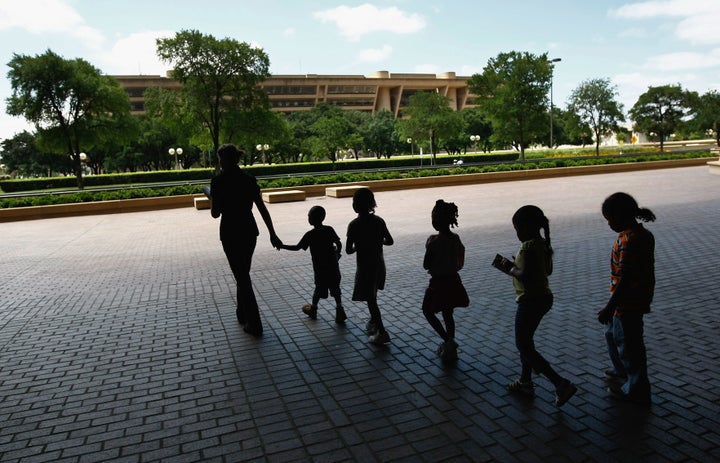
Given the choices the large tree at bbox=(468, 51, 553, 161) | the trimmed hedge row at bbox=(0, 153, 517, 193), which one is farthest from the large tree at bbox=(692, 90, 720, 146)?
the trimmed hedge row at bbox=(0, 153, 517, 193)

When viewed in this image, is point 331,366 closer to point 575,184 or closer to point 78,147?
point 575,184

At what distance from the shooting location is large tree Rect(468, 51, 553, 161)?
3406 cm

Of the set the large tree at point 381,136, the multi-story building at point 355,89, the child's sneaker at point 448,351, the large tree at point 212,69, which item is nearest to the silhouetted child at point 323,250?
the child's sneaker at point 448,351

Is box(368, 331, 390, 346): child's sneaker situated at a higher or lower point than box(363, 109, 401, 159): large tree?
lower

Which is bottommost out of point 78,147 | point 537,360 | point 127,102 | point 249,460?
point 249,460

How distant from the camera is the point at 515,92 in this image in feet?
111

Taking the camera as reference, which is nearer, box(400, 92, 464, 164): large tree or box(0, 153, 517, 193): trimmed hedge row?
box(0, 153, 517, 193): trimmed hedge row

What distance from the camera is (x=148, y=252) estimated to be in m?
11.1

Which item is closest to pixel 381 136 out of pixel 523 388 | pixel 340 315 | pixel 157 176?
pixel 157 176

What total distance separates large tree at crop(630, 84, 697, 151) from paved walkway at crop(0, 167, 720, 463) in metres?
44.5

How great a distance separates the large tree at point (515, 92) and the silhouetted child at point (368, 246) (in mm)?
31364

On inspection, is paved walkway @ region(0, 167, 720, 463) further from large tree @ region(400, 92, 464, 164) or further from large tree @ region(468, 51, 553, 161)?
large tree @ region(400, 92, 464, 164)

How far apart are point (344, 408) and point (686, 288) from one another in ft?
16.3

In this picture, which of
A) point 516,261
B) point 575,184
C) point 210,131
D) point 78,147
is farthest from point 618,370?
point 78,147
